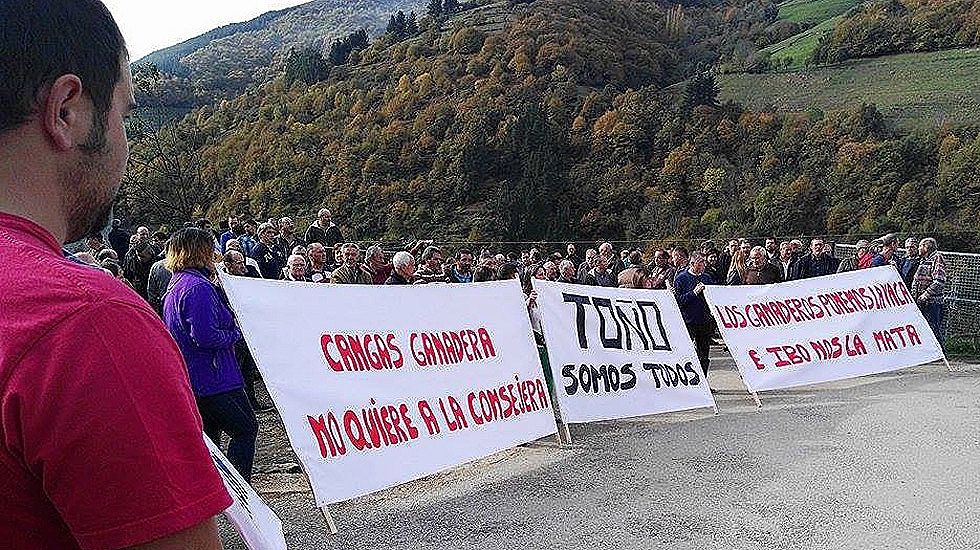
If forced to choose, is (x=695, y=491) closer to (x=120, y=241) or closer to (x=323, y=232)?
(x=323, y=232)

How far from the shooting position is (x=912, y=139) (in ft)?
119

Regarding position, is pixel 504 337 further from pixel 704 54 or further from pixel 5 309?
pixel 704 54

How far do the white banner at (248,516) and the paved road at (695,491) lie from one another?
2.08m

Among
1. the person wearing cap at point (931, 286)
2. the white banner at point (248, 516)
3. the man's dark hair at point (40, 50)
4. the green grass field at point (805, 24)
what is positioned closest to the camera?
the man's dark hair at point (40, 50)

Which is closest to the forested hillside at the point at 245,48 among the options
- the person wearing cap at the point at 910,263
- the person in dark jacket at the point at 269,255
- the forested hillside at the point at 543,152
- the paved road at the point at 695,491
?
the forested hillside at the point at 543,152

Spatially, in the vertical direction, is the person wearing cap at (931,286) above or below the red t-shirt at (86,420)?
below

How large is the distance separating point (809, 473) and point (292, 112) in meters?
63.6

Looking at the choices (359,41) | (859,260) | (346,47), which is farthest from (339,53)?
(859,260)

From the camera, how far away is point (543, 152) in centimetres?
A: 4838

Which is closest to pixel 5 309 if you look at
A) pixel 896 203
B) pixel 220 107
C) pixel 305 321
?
pixel 305 321

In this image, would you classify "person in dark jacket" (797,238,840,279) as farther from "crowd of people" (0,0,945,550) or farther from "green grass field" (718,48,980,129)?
"green grass field" (718,48,980,129)

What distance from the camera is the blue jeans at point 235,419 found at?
4.96 m

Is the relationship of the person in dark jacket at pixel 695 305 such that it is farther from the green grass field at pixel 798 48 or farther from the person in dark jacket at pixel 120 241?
the green grass field at pixel 798 48

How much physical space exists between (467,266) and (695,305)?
179 inches
